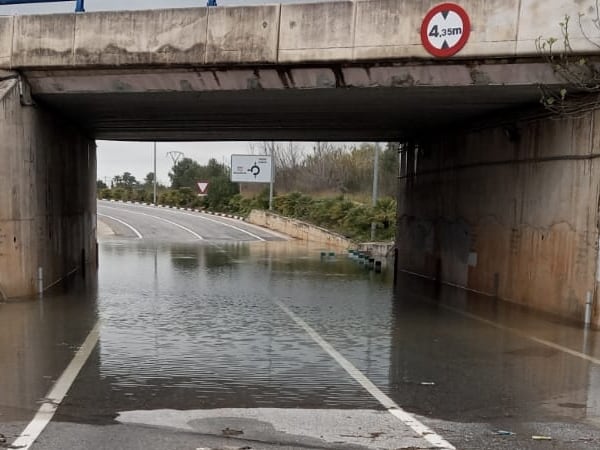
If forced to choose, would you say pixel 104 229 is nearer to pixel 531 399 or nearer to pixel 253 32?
pixel 253 32

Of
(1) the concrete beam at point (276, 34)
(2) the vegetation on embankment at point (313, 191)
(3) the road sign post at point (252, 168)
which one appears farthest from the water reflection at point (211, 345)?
(3) the road sign post at point (252, 168)

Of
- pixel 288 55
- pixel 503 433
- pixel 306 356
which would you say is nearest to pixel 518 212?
pixel 288 55

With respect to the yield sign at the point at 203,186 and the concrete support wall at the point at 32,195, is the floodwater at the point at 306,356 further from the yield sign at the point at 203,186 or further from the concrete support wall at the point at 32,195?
the yield sign at the point at 203,186

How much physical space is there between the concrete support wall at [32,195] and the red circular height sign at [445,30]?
7852 millimetres

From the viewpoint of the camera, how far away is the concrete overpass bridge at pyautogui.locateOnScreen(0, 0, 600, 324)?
1012 cm

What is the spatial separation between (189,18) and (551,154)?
24.4 feet

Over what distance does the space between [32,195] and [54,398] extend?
23.7 feet

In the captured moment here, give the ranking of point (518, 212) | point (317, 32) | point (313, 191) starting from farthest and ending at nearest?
point (313, 191) < point (518, 212) < point (317, 32)

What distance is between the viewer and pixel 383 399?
19.7ft

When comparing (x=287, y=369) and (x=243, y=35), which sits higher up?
(x=243, y=35)

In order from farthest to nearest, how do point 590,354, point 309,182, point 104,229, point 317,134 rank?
point 309,182
point 104,229
point 317,134
point 590,354

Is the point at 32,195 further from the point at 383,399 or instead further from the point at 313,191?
the point at 313,191

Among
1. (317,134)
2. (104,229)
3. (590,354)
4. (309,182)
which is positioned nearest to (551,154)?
(590,354)

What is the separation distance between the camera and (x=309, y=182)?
62.5 meters
